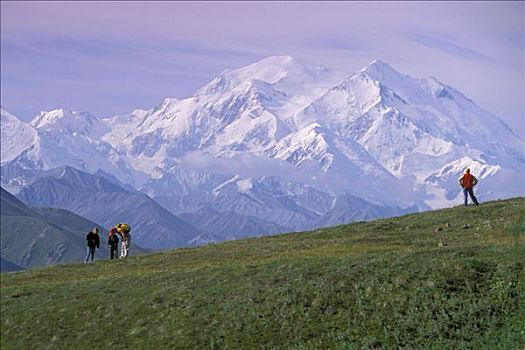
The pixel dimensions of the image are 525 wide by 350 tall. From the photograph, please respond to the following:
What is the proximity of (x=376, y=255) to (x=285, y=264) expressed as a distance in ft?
16.5

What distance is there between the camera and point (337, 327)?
34750mm

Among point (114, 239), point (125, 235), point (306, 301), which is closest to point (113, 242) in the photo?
point (114, 239)

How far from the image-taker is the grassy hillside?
1318 inches

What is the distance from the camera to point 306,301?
37.8m

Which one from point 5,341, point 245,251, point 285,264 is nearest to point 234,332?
point 285,264

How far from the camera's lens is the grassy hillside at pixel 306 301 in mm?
33469

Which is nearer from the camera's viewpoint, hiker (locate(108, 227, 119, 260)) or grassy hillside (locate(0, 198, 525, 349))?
grassy hillside (locate(0, 198, 525, 349))

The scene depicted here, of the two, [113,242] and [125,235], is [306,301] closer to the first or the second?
[125,235]

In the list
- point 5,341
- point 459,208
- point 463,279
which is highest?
point 459,208

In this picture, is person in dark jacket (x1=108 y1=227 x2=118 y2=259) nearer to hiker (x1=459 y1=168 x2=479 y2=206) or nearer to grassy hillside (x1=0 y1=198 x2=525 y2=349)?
grassy hillside (x1=0 y1=198 x2=525 y2=349)

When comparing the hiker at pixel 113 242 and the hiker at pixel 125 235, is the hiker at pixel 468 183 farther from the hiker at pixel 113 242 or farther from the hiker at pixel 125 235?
the hiker at pixel 113 242

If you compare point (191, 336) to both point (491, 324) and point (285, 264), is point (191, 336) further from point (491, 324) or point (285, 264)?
point (491, 324)

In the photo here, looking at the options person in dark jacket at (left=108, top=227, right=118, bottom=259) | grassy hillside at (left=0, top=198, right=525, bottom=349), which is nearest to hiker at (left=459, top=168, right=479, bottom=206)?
grassy hillside at (left=0, top=198, right=525, bottom=349)

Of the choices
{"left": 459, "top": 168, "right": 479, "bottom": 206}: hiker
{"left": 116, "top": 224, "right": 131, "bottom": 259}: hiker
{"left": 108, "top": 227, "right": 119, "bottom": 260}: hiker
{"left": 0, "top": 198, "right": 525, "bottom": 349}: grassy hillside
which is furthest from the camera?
{"left": 108, "top": 227, "right": 119, "bottom": 260}: hiker
